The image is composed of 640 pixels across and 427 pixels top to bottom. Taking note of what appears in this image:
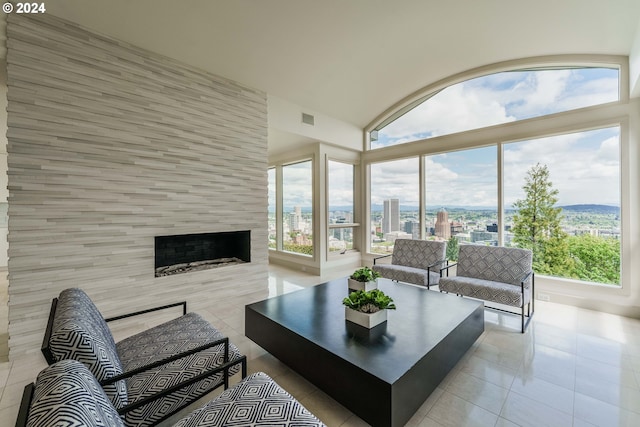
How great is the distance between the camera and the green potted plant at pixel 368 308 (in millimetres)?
2188

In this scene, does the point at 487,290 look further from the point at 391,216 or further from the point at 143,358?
the point at 143,358

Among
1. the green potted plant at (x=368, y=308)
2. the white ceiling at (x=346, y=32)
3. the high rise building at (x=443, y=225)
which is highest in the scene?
the white ceiling at (x=346, y=32)

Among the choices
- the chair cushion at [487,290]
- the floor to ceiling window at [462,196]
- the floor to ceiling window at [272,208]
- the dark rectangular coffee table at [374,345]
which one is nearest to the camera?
the dark rectangular coffee table at [374,345]

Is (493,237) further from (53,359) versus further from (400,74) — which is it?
(53,359)

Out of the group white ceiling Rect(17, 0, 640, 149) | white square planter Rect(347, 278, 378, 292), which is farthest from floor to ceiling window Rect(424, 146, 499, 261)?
white square planter Rect(347, 278, 378, 292)

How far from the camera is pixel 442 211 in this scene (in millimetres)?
5066

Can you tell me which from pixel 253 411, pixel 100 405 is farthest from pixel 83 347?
pixel 253 411

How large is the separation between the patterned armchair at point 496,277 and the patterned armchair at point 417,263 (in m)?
0.27

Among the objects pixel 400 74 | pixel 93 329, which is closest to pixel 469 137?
pixel 400 74

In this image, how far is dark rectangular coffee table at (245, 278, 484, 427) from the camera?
5.13 feet

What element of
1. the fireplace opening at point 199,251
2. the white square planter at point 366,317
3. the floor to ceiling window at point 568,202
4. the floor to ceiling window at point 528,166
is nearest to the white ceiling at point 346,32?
the floor to ceiling window at point 528,166

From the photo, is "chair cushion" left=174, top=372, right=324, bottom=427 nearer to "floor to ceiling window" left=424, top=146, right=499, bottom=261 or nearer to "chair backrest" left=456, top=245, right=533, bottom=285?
"chair backrest" left=456, top=245, right=533, bottom=285

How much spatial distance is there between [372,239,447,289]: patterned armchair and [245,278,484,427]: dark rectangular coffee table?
96 centimetres

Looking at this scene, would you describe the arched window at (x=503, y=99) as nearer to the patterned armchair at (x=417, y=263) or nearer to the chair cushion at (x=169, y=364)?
the patterned armchair at (x=417, y=263)
